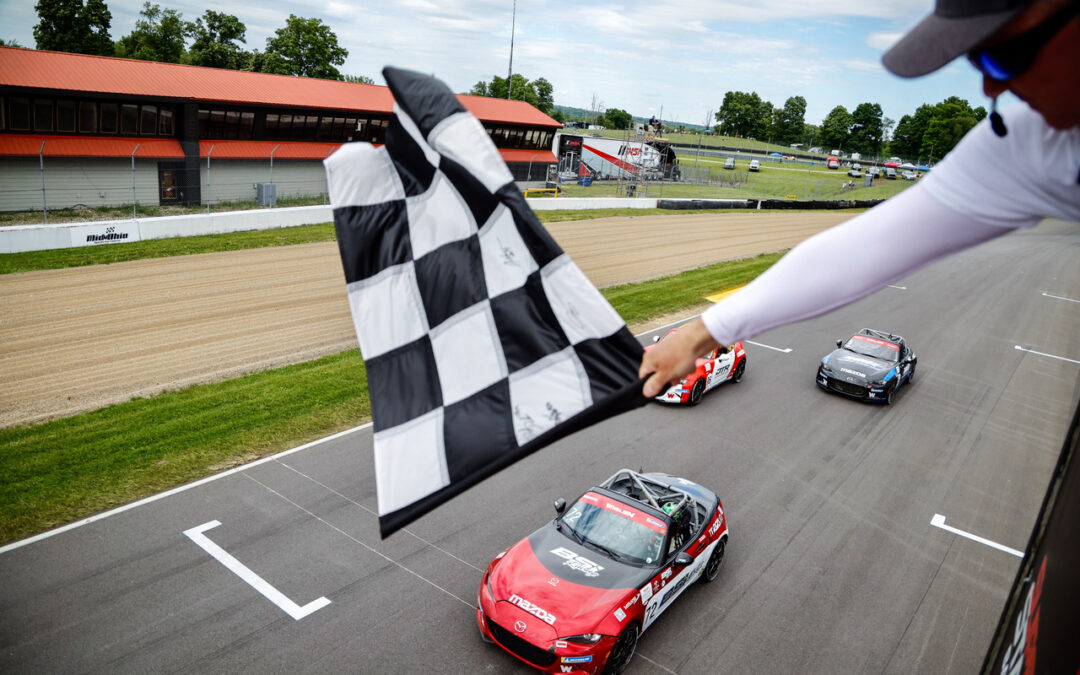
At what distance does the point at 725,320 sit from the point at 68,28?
290 ft

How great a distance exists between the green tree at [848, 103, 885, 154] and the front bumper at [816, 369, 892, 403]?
128 meters

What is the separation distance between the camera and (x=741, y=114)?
159250 millimetres

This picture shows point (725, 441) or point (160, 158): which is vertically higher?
point (160, 158)

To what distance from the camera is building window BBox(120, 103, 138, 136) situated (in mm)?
31094

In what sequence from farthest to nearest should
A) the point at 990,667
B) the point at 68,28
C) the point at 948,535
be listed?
the point at 68,28 → the point at 948,535 → the point at 990,667

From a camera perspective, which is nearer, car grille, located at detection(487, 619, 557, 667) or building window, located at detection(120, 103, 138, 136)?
car grille, located at detection(487, 619, 557, 667)

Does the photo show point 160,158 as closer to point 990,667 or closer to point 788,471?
point 788,471

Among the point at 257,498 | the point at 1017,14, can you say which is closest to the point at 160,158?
the point at 257,498

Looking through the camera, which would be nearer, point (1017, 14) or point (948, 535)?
point (1017, 14)

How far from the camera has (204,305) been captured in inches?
787

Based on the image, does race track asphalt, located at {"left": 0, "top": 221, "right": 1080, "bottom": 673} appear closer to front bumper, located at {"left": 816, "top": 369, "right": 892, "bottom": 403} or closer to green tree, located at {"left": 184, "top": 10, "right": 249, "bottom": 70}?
front bumper, located at {"left": 816, "top": 369, "right": 892, "bottom": 403}

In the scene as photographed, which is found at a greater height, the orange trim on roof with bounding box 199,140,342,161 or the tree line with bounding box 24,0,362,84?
the tree line with bounding box 24,0,362,84

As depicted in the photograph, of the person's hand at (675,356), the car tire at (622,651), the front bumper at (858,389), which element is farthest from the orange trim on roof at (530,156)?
the person's hand at (675,356)

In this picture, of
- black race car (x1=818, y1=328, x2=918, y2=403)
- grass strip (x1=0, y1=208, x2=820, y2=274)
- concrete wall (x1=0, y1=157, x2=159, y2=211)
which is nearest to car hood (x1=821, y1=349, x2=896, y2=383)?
black race car (x1=818, y1=328, x2=918, y2=403)
